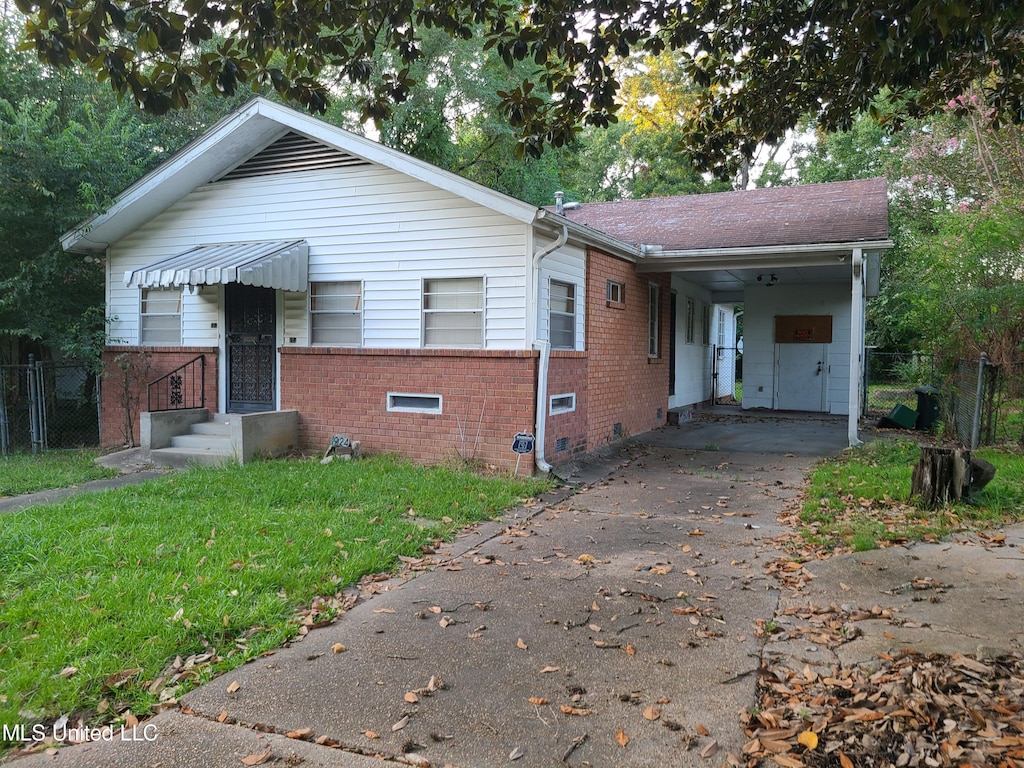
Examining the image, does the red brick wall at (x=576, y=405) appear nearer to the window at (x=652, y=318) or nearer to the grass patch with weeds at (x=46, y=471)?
the window at (x=652, y=318)

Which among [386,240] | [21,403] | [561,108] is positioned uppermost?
[561,108]

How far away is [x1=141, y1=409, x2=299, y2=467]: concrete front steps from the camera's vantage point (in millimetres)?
9578

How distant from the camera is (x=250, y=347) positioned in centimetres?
1102

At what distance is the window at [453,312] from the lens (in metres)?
9.52

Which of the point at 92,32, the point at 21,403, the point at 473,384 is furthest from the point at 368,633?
the point at 21,403

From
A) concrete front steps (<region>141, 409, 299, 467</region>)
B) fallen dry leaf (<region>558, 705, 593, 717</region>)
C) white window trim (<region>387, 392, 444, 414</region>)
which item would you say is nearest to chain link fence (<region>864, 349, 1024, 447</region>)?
white window trim (<region>387, 392, 444, 414</region>)

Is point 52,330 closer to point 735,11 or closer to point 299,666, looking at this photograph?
point 299,666

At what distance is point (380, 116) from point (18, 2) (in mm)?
2651

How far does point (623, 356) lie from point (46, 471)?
8.36 meters

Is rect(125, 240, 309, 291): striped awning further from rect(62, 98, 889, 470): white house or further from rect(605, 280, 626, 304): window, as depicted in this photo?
rect(605, 280, 626, 304): window

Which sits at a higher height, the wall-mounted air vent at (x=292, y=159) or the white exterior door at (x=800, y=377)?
the wall-mounted air vent at (x=292, y=159)

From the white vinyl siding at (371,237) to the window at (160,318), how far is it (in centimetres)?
30

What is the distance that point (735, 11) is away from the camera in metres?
6.28

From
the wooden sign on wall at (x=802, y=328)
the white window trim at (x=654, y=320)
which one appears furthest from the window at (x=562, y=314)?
the wooden sign on wall at (x=802, y=328)
